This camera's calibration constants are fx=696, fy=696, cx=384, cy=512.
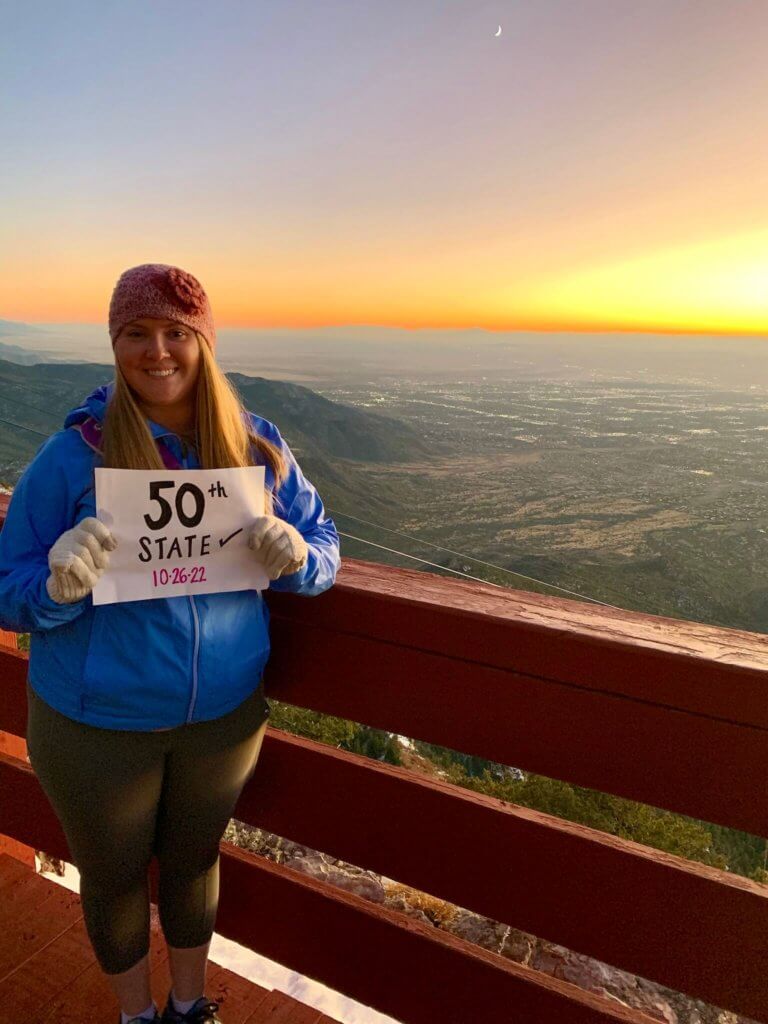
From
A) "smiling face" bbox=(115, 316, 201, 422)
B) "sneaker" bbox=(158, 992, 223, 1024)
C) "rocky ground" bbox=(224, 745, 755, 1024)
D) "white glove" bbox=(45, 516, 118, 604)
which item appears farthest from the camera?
"rocky ground" bbox=(224, 745, 755, 1024)

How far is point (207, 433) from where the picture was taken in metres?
1.30

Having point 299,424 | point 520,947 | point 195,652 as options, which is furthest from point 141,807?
point 299,424

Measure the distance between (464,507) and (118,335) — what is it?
277 ft

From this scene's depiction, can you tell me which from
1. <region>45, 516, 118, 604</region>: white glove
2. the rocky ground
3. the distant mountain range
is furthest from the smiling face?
the distant mountain range

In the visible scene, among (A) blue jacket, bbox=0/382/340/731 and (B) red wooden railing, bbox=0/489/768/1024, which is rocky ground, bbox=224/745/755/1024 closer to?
(B) red wooden railing, bbox=0/489/768/1024

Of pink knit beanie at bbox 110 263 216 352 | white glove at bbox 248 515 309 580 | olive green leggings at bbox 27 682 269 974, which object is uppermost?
pink knit beanie at bbox 110 263 216 352

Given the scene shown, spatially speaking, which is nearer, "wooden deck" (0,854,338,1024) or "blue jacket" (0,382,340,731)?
"blue jacket" (0,382,340,731)

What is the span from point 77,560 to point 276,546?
1.05ft

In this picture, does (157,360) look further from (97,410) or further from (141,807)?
(141,807)

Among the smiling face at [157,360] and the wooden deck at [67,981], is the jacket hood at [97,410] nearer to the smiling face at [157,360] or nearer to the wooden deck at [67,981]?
the smiling face at [157,360]

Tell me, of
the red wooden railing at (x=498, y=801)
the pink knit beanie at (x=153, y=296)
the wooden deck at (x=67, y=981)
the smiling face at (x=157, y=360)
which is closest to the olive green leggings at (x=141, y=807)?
the red wooden railing at (x=498, y=801)

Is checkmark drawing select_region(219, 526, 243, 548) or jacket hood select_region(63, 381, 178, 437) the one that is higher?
jacket hood select_region(63, 381, 178, 437)

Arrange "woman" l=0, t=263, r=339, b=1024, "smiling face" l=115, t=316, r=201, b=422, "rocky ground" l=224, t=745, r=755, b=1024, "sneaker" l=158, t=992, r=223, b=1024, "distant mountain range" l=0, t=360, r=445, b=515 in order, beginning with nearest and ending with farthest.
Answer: "woman" l=0, t=263, r=339, b=1024, "smiling face" l=115, t=316, r=201, b=422, "sneaker" l=158, t=992, r=223, b=1024, "rocky ground" l=224, t=745, r=755, b=1024, "distant mountain range" l=0, t=360, r=445, b=515

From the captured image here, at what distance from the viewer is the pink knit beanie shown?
4.24 feet
